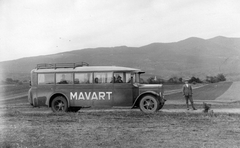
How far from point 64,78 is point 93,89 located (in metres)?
1.52

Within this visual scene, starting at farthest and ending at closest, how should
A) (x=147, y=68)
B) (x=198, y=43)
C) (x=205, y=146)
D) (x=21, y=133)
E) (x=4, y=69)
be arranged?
(x=198, y=43) → (x=147, y=68) → (x=4, y=69) → (x=21, y=133) → (x=205, y=146)

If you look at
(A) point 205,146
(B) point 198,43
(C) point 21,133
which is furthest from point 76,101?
(B) point 198,43

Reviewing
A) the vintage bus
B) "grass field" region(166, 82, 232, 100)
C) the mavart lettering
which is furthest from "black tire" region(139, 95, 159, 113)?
"grass field" region(166, 82, 232, 100)

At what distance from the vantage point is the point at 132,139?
6.82 m

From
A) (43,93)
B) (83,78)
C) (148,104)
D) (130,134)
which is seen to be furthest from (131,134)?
(43,93)

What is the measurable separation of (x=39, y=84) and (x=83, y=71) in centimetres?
225

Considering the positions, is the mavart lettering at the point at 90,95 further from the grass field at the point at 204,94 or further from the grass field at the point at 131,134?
the grass field at the point at 204,94

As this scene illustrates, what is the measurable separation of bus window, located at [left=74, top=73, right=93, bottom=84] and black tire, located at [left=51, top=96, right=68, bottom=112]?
1061mm

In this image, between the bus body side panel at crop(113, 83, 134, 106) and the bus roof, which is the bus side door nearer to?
the bus body side panel at crop(113, 83, 134, 106)

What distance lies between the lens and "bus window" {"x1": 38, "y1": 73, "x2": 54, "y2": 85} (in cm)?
1358

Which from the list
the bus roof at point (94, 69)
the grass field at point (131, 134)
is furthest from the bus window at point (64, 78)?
the grass field at point (131, 134)

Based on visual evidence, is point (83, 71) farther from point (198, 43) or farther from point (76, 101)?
point (198, 43)

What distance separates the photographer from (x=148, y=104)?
12.6 m

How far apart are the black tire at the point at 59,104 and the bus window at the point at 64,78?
743 millimetres
